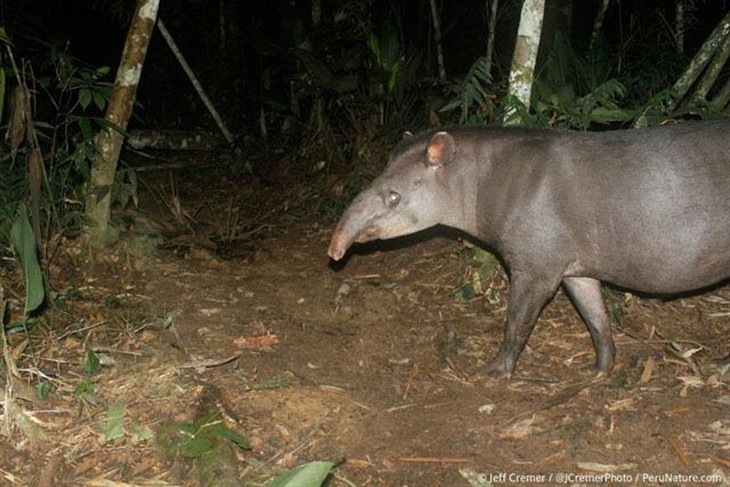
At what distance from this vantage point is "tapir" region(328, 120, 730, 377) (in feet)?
16.0

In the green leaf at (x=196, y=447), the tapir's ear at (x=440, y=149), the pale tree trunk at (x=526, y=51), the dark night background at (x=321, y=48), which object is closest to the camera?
the green leaf at (x=196, y=447)

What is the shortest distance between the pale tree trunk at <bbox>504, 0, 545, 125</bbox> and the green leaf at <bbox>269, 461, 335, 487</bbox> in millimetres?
3768

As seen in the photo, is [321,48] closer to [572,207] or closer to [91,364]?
[572,207]

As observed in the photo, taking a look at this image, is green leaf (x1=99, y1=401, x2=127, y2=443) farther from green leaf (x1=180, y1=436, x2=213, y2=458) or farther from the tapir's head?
the tapir's head

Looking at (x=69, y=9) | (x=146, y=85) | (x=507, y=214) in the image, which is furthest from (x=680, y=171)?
(x=69, y=9)


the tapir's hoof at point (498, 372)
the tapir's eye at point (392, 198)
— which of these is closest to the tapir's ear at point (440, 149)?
the tapir's eye at point (392, 198)

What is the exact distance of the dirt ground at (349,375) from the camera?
4242mm

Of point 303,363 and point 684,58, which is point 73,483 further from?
point 684,58

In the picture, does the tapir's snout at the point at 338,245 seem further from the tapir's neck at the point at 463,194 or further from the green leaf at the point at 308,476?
the green leaf at the point at 308,476

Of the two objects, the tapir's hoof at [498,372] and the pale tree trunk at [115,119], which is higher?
the pale tree trunk at [115,119]

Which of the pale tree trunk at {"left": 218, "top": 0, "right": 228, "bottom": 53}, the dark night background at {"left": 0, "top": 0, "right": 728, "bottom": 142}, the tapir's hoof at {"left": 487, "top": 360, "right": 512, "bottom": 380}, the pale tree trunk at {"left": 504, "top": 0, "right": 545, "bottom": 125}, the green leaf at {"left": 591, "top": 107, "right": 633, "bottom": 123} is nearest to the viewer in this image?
the tapir's hoof at {"left": 487, "top": 360, "right": 512, "bottom": 380}

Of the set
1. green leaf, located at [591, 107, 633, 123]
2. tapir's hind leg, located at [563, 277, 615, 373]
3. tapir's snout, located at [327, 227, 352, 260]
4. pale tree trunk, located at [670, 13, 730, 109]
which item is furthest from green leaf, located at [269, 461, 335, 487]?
pale tree trunk, located at [670, 13, 730, 109]

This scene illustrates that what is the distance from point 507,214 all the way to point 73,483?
3.17m

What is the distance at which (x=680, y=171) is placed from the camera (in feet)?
15.9
